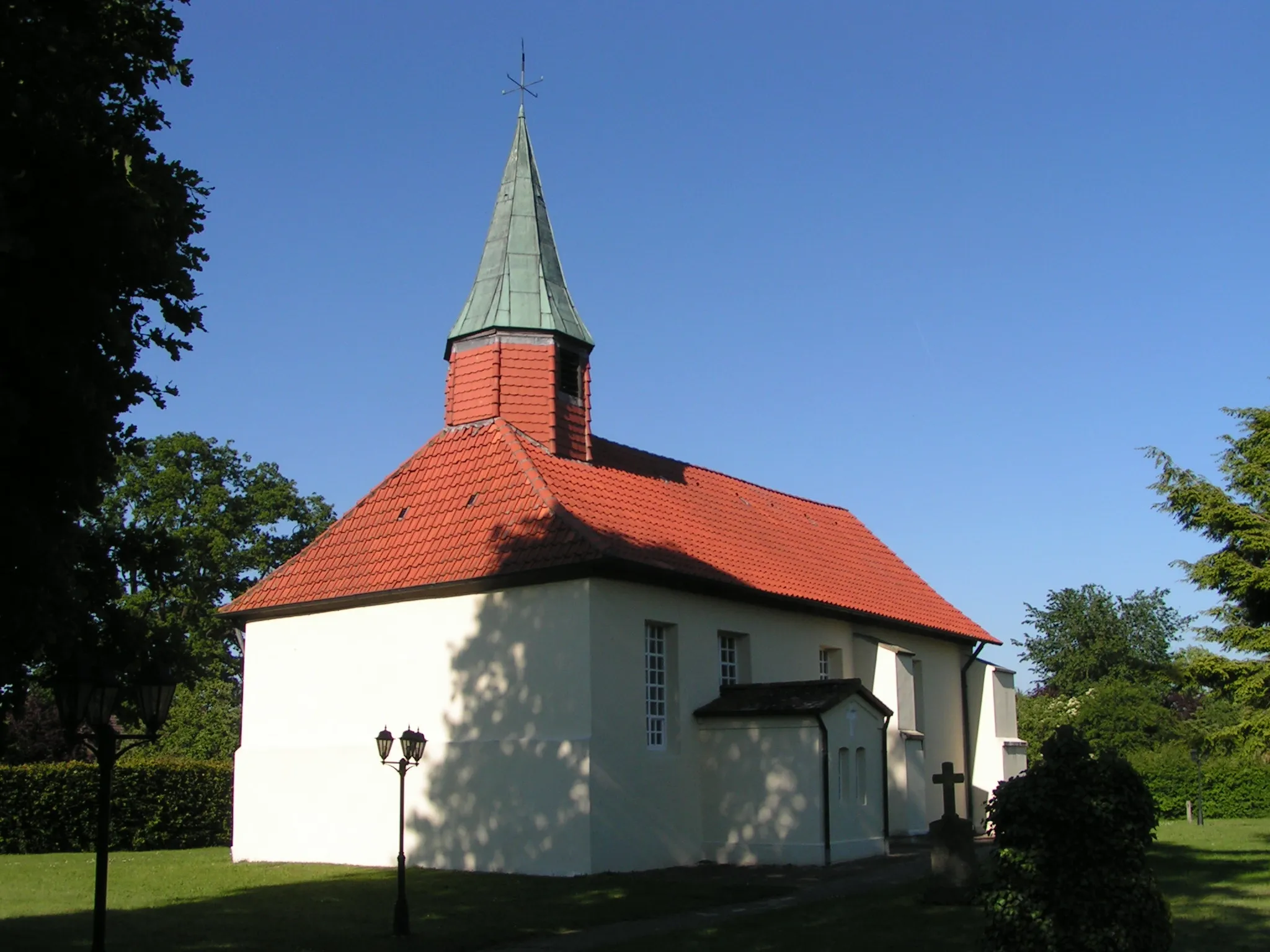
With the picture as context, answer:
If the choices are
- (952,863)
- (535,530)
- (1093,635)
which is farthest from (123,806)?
(1093,635)

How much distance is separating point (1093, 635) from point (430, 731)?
A: 50156mm

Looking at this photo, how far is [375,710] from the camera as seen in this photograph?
2244cm

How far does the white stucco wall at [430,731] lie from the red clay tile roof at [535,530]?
653 mm

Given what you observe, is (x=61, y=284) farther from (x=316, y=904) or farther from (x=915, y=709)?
Result: (x=915, y=709)

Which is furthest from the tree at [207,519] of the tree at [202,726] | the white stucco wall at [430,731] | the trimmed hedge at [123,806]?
the white stucco wall at [430,731]

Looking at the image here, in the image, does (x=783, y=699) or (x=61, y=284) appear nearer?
(x=61, y=284)

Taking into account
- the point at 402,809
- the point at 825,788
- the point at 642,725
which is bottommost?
the point at 825,788

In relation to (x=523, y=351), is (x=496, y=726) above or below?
below

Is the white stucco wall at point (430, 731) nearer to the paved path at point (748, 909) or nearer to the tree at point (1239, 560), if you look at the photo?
the paved path at point (748, 909)

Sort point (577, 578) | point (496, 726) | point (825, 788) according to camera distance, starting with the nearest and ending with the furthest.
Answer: point (577, 578) → point (496, 726) → point (825, 788)

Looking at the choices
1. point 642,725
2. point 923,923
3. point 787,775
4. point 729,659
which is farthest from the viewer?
point 729,659

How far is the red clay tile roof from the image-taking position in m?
21.5

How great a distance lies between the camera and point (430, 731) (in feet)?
70.9

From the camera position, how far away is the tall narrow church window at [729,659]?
23.6 meters
